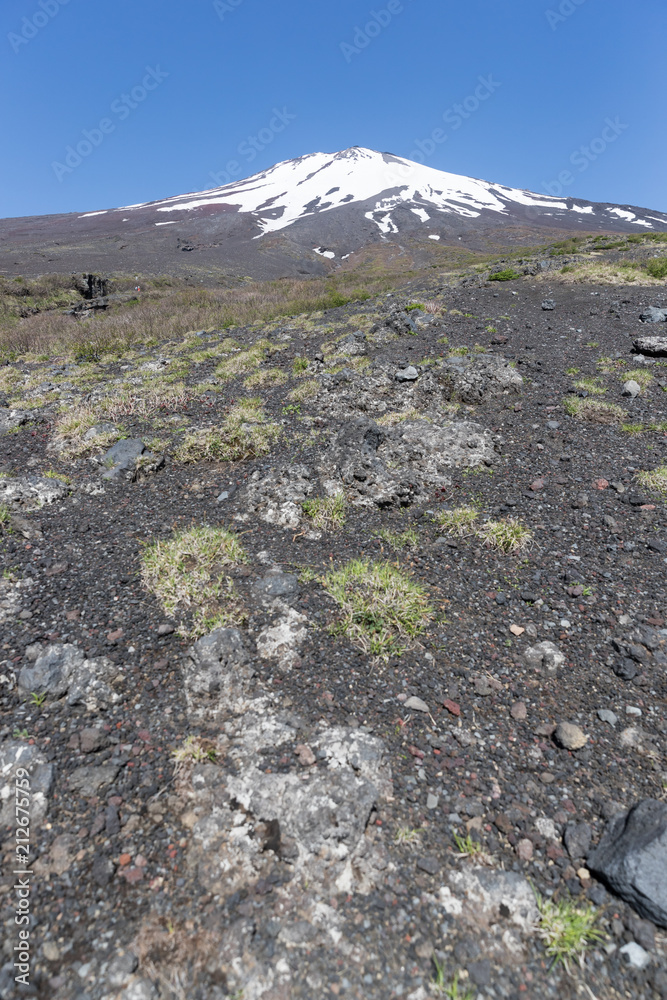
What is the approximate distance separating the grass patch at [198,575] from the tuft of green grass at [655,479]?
5666 millimetres

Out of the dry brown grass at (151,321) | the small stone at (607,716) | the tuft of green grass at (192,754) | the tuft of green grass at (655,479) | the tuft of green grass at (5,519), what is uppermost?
the dry brown grass at (151,321)

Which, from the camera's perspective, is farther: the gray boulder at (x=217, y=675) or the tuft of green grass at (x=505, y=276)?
the tuft of green grass at (x=505, y=276)

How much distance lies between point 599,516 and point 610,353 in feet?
22.6

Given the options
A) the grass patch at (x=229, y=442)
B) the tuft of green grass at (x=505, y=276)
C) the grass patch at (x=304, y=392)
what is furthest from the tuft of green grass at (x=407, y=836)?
the tuft of green grass at (x=505, y=276)

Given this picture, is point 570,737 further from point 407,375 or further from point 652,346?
point 652,346

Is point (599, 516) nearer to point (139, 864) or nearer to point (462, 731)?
point (462, 731)

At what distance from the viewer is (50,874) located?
8.89 feet

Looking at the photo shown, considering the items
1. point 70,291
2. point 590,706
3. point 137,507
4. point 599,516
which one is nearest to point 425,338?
point 599,516

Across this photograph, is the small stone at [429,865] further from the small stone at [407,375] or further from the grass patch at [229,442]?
the small stone at [407,375]

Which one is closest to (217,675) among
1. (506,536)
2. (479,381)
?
(506,536)

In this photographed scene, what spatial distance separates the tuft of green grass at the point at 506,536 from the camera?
17.6ft

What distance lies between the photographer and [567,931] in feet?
7.85

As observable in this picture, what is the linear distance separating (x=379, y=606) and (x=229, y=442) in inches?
188

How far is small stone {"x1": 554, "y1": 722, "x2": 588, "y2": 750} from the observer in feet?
11.1
